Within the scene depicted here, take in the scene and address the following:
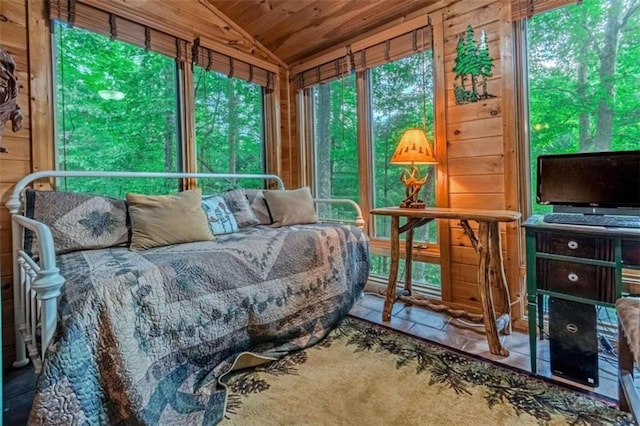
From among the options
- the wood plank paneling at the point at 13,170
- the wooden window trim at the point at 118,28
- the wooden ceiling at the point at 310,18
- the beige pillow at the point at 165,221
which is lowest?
the beige pillow at the point at 165,221

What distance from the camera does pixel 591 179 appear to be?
1.63m

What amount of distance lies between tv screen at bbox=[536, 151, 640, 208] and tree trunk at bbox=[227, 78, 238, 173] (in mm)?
2254

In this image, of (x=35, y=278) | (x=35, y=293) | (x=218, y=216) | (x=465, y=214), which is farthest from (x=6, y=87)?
(x=465, y=214)

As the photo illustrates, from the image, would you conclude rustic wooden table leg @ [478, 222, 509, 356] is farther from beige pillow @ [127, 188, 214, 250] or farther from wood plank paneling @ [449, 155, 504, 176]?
beige pillow @ [127, 188, 214, 250]

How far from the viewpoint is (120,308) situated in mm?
1208

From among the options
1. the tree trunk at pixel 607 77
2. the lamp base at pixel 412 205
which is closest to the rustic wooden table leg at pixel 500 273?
the lamp base at pixel 412 205

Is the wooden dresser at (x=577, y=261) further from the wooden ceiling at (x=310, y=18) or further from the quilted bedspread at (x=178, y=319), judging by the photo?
the wooden ceiling at (x=310, y=18)

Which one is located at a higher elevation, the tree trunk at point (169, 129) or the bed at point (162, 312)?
the tree trunk at point (169, 129)

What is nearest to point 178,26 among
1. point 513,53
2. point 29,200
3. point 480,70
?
point 29,200

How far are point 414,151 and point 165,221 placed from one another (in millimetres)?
1563

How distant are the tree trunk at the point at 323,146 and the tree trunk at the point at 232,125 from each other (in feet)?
2.57

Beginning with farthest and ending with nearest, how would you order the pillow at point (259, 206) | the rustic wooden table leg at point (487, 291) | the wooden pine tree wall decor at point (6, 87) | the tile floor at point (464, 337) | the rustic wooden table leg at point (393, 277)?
the pillow at point (259, 206) < the rustic wooden table leg at point (393, 277) < the rustic wooden table leg at point (487, 291) < the tile floor at point (464, 337) < the wooden pine tree wall decor at point (6, 87)

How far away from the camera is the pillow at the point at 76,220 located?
1676 millimetres

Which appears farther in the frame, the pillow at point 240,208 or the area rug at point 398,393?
the pillow at point 240,208
